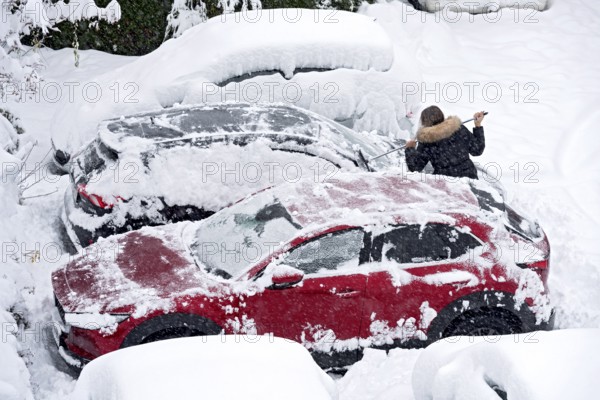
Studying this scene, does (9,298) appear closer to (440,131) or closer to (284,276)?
(284,276)

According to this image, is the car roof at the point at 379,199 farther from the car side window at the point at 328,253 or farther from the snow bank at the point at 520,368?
the snow bank at the point at 520,368

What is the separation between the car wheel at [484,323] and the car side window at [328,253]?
3.26ft

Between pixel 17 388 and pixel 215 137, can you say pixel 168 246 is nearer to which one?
pixel 215 137

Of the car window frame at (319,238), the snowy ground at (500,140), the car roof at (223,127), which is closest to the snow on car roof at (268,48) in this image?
the snowy ground at (500,140)

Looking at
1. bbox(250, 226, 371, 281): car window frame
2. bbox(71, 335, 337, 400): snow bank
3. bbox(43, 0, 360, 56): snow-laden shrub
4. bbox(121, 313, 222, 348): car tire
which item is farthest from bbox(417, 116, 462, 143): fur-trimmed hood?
bbox(43, 0, 360, 56): snow-laden shrub

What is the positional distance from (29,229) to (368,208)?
395cm

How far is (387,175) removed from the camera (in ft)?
20.4

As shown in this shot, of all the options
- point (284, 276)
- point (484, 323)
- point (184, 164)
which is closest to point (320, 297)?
point (284, 276)

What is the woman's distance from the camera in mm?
7012

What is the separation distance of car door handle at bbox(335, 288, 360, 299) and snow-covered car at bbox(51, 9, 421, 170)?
11.7 ft

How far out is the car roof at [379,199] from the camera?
18.2 ft

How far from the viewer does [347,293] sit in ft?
17.6

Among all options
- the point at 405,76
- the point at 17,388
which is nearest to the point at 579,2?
the point at 405,76

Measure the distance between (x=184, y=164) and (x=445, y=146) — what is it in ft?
8.51
